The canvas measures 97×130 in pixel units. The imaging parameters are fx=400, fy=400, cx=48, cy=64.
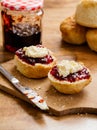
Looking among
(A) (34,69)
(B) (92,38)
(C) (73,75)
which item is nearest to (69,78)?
(C) (73,75)

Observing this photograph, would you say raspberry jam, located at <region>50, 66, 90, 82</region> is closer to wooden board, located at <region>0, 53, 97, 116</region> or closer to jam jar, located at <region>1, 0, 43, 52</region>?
wooden board, located at <region>0, 53, 97, 116</region>

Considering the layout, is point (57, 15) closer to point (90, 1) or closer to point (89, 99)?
point (90, 1)

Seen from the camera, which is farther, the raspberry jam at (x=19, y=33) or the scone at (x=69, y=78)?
the raspberry jam at (x=19, y=33)

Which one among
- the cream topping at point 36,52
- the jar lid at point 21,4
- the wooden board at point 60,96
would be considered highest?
the jar lid at point 21,4

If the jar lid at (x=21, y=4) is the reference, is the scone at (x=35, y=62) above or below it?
below

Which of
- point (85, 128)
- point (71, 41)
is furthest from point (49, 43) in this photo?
point (85, 128)

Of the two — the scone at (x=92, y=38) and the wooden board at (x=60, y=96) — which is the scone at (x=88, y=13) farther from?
the wooden board at (x=60, y=96)

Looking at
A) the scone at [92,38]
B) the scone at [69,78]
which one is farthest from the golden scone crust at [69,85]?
the scone at [92,38]
